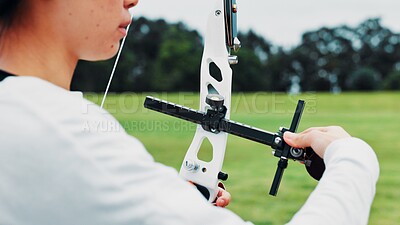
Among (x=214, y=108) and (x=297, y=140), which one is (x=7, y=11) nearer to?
(x=297, y=140)

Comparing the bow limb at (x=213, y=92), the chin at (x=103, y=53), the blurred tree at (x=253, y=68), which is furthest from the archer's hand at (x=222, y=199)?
the blurred tree at (x=253, y=68)

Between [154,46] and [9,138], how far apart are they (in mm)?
21850

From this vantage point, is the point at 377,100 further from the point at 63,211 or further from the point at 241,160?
the point at 63,211

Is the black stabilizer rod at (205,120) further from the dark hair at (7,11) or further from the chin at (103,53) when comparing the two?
the dark hair at (7,11)

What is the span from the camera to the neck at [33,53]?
587 mm

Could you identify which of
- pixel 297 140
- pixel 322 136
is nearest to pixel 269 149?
pixel 297 140

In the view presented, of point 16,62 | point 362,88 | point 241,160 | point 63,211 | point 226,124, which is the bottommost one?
point 362,88

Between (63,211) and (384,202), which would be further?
(384,202)

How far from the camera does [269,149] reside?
945cm

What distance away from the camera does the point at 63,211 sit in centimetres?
49

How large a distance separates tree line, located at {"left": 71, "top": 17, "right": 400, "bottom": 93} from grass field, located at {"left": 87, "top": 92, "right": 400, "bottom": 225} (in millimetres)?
2244

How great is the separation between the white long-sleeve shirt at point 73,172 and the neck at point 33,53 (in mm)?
53

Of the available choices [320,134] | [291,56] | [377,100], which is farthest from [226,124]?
[291,56]

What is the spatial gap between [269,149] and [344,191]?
8.92 meters
